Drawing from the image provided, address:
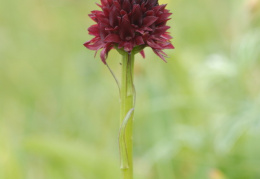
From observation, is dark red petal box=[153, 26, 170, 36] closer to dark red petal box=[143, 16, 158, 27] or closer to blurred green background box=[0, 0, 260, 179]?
dark red petal box=[143, 16, 158, 27]

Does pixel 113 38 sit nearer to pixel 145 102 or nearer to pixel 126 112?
pixel 126 112

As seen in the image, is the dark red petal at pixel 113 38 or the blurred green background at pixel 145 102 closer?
the dark red petal at pixel 113 38

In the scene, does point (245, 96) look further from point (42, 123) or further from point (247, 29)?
point (42, 123)

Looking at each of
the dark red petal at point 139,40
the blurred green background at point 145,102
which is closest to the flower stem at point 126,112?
the dark red petal at point 139,40

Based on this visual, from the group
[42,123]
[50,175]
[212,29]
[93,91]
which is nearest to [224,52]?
[212,29]

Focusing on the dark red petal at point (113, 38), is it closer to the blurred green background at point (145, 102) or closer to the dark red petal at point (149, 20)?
the dark red petal at point (149, 20)

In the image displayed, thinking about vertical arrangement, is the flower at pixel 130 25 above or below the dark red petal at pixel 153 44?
above
